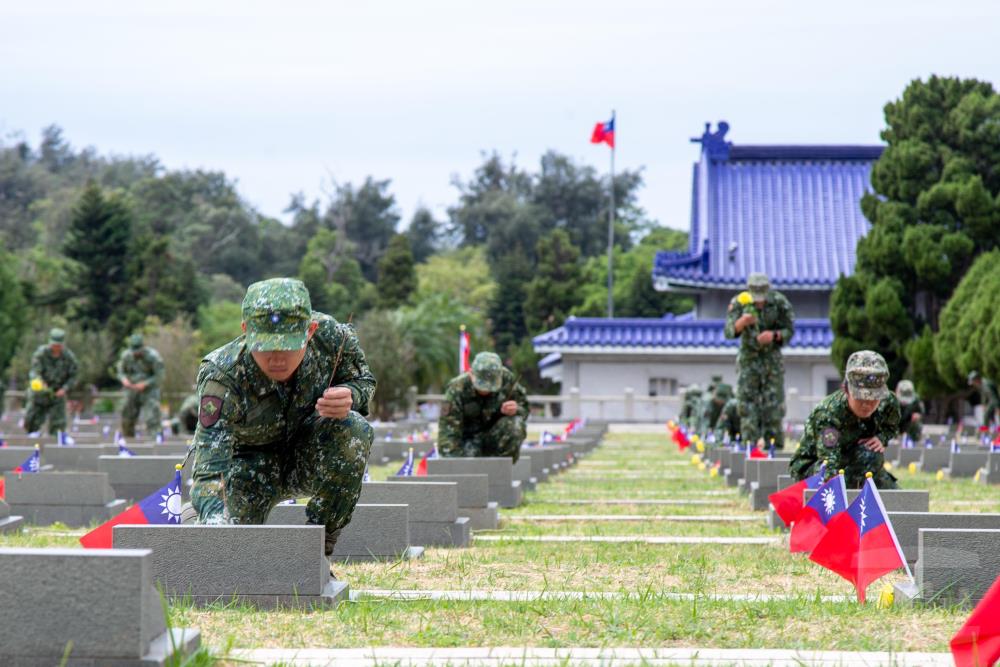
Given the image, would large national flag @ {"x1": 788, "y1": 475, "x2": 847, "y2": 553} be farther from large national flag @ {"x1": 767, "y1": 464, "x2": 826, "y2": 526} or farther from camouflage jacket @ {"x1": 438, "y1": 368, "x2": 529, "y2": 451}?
camouflage jacket @ {"x1": 438, "y1": 368, "x2": 529, "y2": 451}

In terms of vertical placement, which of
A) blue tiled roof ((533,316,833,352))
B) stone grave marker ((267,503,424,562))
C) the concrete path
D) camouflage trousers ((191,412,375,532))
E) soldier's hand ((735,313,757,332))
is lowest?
the concrete path

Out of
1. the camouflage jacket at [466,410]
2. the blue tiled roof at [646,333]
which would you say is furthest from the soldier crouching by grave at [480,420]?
the blue tiled roof at [646,333]

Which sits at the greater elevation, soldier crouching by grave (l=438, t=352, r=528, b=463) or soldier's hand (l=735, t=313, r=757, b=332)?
soldier's hand (l=735, t=313, r=757, b=332)

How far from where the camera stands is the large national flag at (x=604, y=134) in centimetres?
5497

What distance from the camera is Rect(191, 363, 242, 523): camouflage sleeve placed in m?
6.50

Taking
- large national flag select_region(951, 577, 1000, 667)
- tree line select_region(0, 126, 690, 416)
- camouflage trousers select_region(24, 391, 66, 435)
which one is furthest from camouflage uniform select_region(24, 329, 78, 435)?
large national flag select_region(951, 577, 1000, 667)

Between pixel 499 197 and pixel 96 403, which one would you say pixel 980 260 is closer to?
pixel 96 403

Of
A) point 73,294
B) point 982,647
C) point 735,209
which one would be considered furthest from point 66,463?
point 73,294

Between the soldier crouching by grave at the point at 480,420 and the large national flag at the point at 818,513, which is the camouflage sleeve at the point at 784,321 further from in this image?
the large national flag at the point at 818,513

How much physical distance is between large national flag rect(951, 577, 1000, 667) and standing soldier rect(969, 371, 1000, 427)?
75.6 feet

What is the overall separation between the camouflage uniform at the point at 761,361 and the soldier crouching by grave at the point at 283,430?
10.4 meters

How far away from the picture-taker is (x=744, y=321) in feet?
53.8

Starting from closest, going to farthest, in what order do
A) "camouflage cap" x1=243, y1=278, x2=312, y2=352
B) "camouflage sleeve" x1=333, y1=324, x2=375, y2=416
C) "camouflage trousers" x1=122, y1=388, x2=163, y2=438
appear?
"camouflage cap" x1=243, y1=278, x2=312, y2=352
"camouflage sleeve" x1=333, y1=324, x2=375, y2=416
"camouflage trousers" x1=122, y1=388, x2=163, y2=438

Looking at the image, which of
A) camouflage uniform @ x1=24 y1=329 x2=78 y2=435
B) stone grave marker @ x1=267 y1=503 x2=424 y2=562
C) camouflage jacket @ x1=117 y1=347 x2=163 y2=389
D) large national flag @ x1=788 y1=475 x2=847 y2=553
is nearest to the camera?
large national flag @ x1=788 y1=475 x2=847 y2=553
